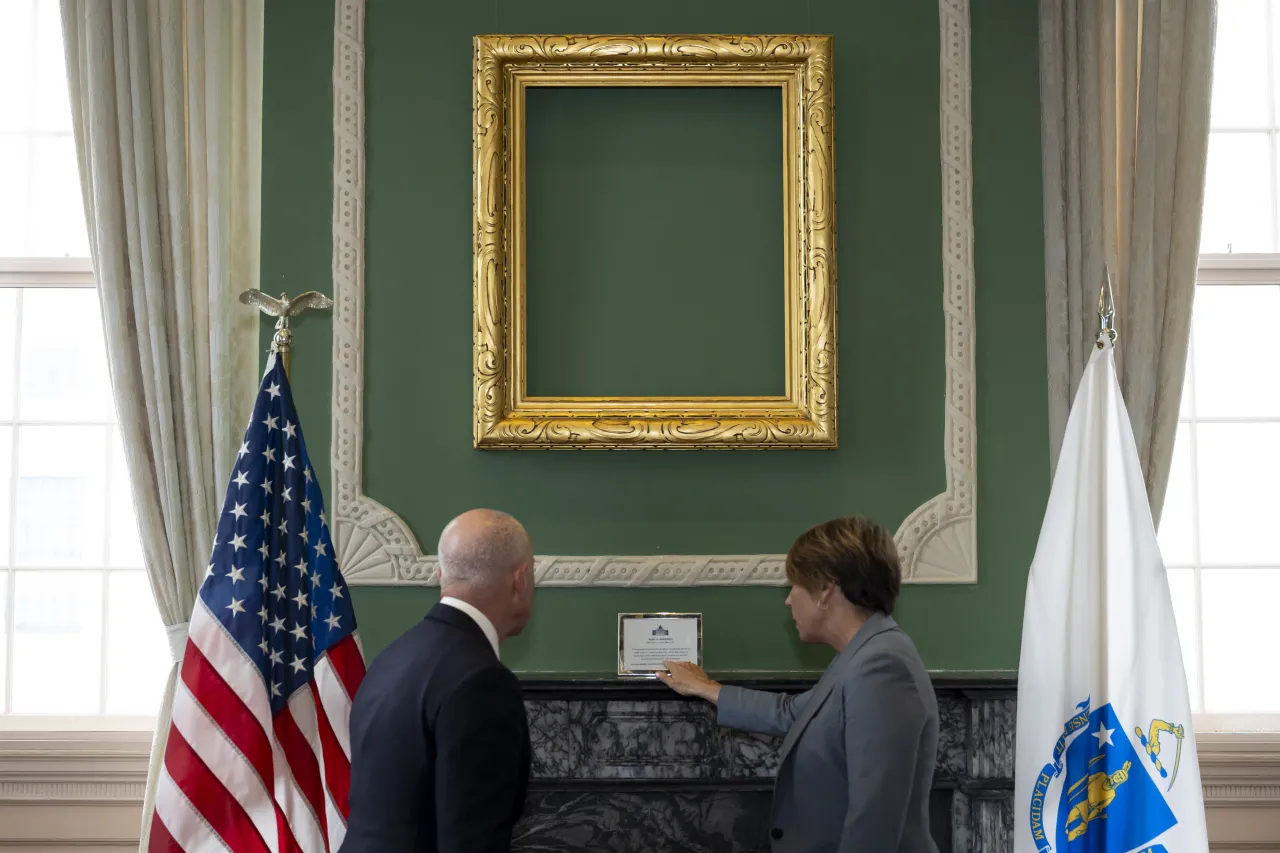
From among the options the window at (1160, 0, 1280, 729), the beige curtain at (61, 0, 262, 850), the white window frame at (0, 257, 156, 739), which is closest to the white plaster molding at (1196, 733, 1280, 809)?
the window at (1160, 0, 1280, 729)

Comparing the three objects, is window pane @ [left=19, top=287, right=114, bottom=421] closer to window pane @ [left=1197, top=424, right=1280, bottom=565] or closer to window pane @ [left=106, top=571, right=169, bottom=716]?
window pane @ [left=106, top=571, right=169, bottom=716]

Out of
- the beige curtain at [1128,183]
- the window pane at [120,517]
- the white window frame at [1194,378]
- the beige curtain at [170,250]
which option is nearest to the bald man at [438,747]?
the beige curtain at [170,250]

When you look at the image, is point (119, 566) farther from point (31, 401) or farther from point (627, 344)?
point (627, 344)

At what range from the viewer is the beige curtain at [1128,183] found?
321cm

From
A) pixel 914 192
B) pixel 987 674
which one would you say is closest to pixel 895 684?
pixel 987 674

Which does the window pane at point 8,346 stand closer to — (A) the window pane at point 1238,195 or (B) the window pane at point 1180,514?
(B) the window pane at point 1180,514

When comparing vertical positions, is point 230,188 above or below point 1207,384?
above

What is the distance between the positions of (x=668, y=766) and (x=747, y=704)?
0.32 m

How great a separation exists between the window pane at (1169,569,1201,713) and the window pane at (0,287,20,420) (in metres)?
3.73

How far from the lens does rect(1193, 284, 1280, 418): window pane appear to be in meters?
3.54

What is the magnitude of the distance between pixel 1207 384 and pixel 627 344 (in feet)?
6.17

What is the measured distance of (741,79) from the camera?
326 cm

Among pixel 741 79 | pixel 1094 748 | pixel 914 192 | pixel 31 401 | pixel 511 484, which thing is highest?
pixel 741 79

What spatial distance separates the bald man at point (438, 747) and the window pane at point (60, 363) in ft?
6.90
